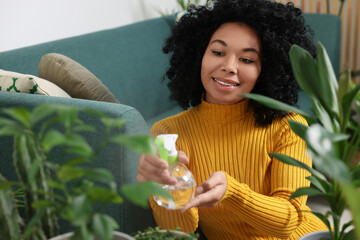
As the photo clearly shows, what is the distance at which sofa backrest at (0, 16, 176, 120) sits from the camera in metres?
1.87

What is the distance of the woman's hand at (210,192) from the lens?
88 centimetres

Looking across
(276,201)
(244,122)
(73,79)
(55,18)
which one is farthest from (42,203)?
(55,18)

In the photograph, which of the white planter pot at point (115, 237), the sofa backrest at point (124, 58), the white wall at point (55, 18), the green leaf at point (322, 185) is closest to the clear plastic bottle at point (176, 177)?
the white planter pot at point (115, 237)

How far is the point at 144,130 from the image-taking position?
3.44 ft

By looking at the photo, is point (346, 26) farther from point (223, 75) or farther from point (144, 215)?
point (144, 215)

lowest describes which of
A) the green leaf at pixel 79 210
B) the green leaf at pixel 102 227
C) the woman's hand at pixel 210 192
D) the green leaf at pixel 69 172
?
the woman's hand at pixel 210 192

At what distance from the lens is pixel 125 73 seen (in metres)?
2.38

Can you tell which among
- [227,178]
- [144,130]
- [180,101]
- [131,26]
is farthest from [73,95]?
[131,26]

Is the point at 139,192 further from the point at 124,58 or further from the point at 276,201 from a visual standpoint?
the point at 124,58

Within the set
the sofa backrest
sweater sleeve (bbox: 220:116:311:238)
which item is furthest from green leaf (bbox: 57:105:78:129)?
the sofa backrest

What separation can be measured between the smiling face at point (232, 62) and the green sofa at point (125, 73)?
24 centimetres

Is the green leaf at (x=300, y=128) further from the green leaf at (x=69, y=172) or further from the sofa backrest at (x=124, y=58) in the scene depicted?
the sofa backrest at (x=124, y=58)

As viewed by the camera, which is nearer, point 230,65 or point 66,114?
point 66,114

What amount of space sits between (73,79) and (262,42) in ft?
2.24
